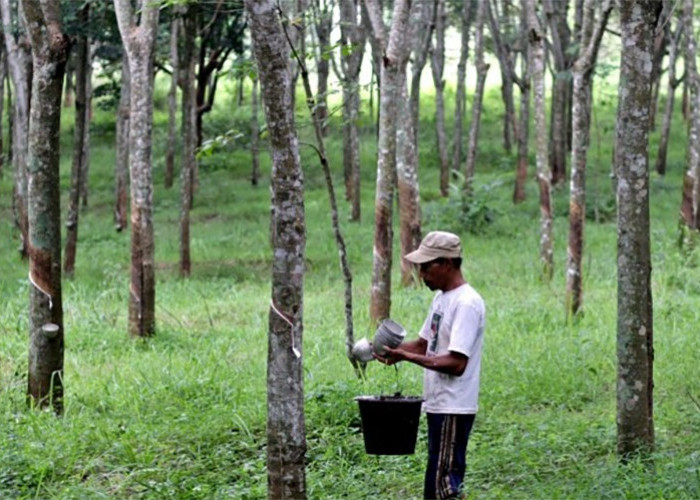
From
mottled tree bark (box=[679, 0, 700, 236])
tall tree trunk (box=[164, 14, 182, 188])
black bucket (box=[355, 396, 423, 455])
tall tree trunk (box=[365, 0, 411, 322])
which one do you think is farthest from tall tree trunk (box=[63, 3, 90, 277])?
black bucket (box=[355, 396, 423, 455])

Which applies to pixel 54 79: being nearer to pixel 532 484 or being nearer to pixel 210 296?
pixel 532 484

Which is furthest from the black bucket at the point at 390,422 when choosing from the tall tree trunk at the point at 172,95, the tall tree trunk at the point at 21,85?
the tall tree trunk at the point at 21,85

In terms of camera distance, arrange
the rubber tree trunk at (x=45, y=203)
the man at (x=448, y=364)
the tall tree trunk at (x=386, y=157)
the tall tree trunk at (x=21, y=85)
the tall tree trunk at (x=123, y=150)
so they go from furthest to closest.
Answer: the tall tree trunk at (x=123, y=150), the tall tree trunk at (x=21, y=85), the tall tree trunk at (x=386, y=157), the rubber tree trunk at (x=45, y=203), the man at (x=448, y=364)

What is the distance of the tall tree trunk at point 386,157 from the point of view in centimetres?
1088

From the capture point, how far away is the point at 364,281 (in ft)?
52.7

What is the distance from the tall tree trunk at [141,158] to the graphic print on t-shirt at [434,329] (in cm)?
647

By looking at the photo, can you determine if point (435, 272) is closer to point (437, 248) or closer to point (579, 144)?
point (437, 248)

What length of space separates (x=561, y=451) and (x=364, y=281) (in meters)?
8.83

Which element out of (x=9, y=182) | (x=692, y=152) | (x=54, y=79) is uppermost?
(x=54, y=79)

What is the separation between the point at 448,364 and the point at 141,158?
23.0 feet

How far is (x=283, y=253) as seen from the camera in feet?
18.4

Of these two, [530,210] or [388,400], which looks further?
[530,210]

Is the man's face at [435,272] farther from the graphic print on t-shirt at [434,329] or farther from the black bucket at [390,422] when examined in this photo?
the black bucket at [390,422]

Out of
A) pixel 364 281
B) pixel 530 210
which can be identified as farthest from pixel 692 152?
pixel 530 210
